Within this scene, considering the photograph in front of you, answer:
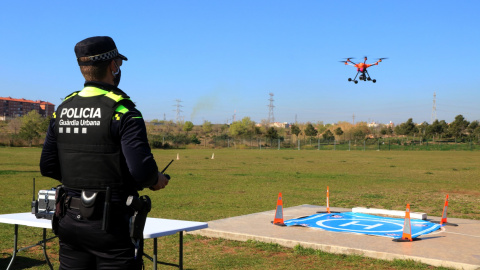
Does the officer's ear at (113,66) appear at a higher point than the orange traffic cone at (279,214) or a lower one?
higher

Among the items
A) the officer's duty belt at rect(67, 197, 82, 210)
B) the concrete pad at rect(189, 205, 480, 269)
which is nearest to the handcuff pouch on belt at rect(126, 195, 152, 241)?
the officer's duty belt at rect(67, 197, 82, 210)

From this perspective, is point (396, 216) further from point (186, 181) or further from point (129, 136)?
point (186, 181)

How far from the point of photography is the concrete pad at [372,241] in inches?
304

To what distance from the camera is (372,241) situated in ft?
29.0

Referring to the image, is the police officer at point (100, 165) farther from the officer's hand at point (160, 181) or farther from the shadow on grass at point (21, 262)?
the shadow on grass at point (21, 262)

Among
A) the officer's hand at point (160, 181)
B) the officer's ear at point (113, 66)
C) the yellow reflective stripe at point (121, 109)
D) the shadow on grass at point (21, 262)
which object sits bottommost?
the shadow on grass at point (21, 262)

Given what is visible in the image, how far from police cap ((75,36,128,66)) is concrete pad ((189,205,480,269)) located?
5930 millimetres

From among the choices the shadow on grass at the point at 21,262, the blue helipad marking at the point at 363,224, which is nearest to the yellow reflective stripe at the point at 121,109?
the shadow on grass at the point at 21,262

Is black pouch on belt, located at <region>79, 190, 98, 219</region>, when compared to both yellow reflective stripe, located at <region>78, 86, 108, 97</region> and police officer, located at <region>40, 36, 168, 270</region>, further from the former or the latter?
yellow reflective stripe, located at <region>78, 86, 108, 97</region>

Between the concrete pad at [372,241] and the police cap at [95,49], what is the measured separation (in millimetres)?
5930

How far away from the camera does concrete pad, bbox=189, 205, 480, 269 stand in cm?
771

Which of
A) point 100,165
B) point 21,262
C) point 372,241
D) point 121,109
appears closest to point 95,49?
point 121,109

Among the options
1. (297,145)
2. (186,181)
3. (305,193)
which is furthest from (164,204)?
(297,145)

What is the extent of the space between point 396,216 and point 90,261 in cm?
962
